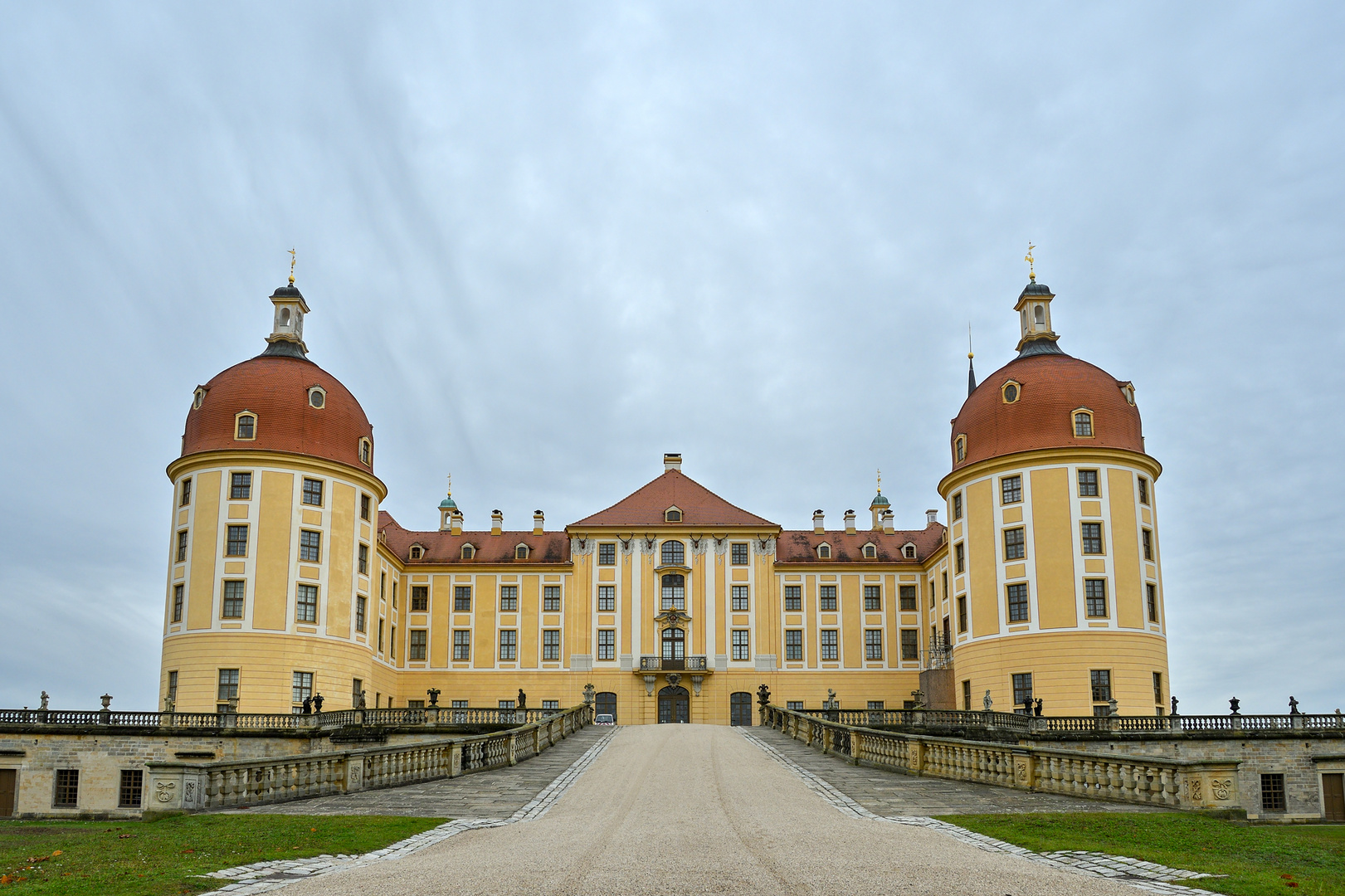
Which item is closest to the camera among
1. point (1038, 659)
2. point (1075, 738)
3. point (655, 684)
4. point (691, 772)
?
point (691, 772)

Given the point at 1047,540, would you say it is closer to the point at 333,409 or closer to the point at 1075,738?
the point at 1075,738

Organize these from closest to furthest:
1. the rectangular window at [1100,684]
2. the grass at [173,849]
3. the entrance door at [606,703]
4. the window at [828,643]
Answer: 1. the grass at [173,849]
2. the rectangular window at [1100,684]
3. the entrance door at [606,703]
4. the window at [828,643]

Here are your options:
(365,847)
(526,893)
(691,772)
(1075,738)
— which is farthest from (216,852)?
(1075,738)

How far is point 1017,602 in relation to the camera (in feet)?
138

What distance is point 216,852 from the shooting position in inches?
485

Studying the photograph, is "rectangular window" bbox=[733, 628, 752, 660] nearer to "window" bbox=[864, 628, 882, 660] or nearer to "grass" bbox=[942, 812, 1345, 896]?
"window" bbox=[864, 628, 882, 660]

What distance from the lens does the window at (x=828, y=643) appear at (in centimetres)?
5566

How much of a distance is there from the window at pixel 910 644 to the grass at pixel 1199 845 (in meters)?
39.6

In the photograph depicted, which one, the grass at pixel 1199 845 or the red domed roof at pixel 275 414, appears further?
the red domed roof at pixel 275 414

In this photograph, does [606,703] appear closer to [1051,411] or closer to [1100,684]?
[1100,684]

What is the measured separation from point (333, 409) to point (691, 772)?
27966 millimetres

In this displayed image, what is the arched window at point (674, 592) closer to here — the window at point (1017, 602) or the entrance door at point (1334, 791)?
the window at point (1017, 602)

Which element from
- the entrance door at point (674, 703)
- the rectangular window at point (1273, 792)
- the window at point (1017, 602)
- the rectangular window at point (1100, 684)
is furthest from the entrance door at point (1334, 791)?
the entrance door at point (674, 703)

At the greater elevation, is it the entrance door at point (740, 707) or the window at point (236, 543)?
the window at point (236, 543)
